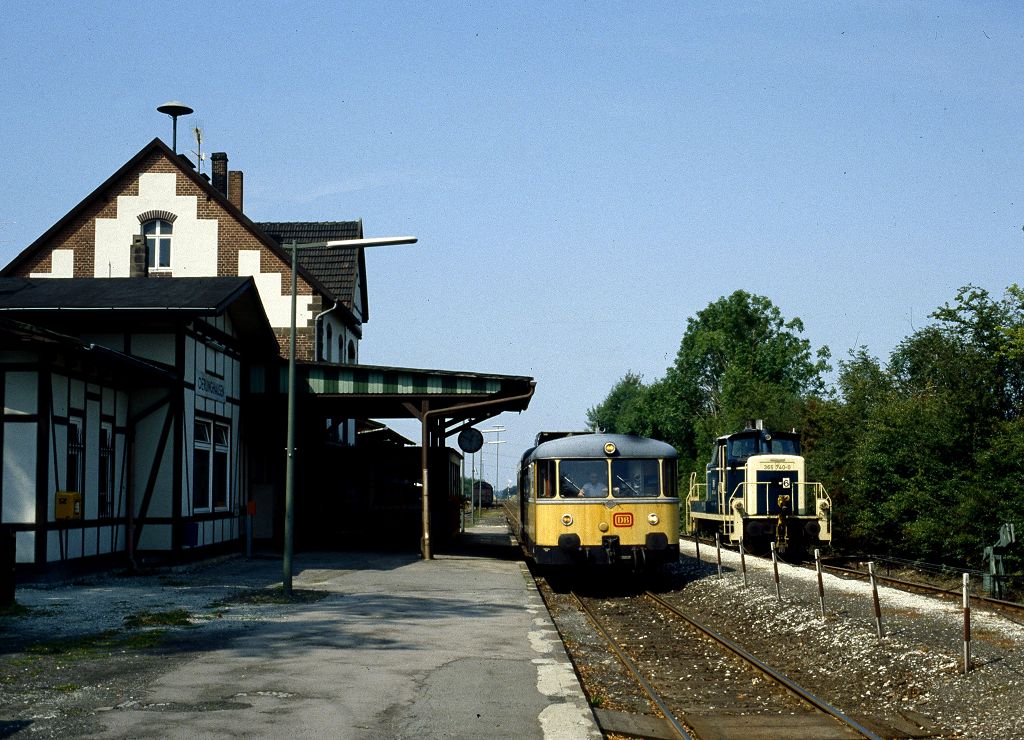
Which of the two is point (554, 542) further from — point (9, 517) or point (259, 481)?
point (259, 481)

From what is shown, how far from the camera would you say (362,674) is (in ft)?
35.8

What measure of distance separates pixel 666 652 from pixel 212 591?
8.14 metres

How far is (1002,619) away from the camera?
15.5 metres

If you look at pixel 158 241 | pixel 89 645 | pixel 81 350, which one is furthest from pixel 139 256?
pixel 89 645

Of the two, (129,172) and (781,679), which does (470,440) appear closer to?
(129,172)

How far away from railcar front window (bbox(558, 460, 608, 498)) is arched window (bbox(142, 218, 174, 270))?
1883cm

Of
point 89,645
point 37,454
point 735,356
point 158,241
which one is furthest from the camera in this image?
point 735,356

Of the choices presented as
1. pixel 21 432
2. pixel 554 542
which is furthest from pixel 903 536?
pixel 21 432

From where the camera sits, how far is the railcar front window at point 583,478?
2108 centimetres

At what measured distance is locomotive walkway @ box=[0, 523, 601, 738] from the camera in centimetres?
856

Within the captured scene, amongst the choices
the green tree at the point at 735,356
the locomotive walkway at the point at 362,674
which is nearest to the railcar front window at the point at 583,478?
the locomotive walkway at the point at 362,674

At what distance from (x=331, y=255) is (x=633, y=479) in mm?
24565

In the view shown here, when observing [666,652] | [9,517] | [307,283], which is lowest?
[666,652]

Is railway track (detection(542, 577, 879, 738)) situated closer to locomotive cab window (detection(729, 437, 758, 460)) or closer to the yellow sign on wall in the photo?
the yellow sign on wall
